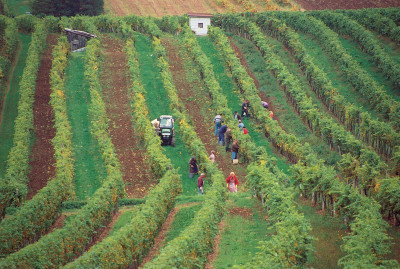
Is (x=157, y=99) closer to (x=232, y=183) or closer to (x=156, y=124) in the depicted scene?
(x=156, y=124)

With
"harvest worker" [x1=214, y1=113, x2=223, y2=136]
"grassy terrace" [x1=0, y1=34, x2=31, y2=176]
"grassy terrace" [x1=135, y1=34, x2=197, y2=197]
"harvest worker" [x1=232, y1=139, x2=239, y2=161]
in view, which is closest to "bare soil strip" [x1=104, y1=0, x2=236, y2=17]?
"grassy terrace" [x1=135, y1=34, x2=197, y2=197]

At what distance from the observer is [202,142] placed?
4259cm

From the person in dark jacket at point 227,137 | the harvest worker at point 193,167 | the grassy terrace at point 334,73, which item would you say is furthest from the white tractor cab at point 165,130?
the grassy terrace at point 334,73

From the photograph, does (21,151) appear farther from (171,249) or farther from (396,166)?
(396,166)

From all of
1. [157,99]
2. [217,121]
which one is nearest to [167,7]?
[157,99]

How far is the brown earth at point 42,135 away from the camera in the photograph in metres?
37.8

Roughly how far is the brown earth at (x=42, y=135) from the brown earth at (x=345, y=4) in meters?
35.5

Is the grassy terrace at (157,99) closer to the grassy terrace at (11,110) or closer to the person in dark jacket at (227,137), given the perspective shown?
the person in dark jacket at (227,137)

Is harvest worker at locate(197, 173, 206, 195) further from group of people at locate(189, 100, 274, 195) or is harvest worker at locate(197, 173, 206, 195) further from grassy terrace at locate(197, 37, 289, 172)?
grassy terrace at locate(197, 37, 289, 172)

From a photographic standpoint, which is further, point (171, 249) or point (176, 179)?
point (176, 179)

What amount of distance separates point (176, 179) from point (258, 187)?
4.84m

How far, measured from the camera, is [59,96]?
4741 centimetres

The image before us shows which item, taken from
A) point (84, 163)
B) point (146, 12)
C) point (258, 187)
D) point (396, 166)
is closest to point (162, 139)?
point (84, 163)

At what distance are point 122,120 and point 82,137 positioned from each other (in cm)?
376
